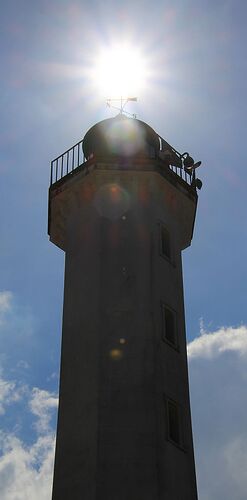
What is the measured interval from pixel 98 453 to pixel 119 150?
13586 mm

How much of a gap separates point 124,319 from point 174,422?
4.18 metres

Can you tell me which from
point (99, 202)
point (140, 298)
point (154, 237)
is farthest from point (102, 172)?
point (140, 298)

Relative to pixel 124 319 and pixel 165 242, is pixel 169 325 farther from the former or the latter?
pixel 165 242

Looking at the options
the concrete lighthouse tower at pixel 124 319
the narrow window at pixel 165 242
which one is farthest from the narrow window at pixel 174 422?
the narrow window at pixel 165 242

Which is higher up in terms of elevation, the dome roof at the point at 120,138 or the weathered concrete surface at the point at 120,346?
the dome roof at the point at 120,138

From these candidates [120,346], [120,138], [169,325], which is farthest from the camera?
[120,138]

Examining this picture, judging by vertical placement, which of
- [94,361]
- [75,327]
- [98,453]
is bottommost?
[98,453]

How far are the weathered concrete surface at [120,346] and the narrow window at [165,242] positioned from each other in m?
0.34

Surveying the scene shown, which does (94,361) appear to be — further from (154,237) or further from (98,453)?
(154,237)

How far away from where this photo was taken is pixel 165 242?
3105cm

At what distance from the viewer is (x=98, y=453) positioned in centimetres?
2480

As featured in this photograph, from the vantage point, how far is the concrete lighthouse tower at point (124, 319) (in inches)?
980

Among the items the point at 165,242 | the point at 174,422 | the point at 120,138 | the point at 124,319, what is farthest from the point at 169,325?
the point at 120,138

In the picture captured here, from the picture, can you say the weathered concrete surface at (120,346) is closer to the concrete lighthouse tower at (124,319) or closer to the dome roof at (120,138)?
the concrete lighthouse tower at (124,319)
